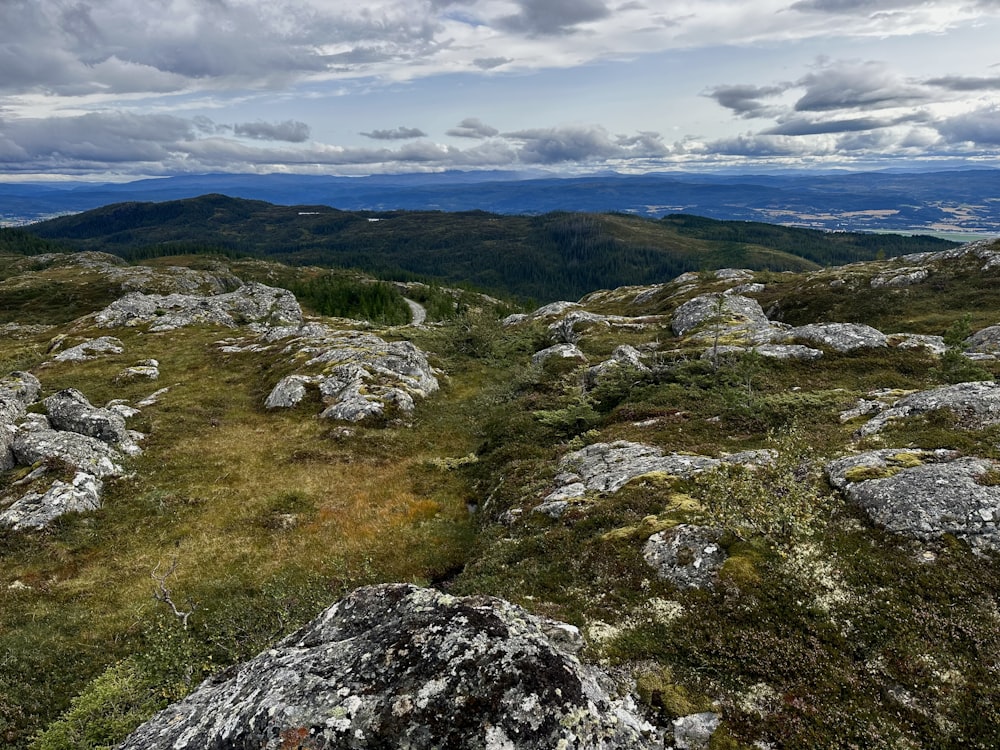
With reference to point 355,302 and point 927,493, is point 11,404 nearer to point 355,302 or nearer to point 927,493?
point 927,493

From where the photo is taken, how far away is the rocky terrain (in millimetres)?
10273

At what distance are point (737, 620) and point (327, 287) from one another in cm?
19332

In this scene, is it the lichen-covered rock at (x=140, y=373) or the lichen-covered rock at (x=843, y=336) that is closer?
the lichen-covered rock at (x=843, y=336)

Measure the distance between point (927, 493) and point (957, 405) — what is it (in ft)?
37.7

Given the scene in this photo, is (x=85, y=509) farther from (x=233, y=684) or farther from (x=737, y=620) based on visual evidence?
(x=737, y=620)

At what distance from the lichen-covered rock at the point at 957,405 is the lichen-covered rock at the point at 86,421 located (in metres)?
52.5

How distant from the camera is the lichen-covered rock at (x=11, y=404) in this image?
34062 millimetres

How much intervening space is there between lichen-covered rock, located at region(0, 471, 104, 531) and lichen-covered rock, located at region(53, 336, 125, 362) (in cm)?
5540

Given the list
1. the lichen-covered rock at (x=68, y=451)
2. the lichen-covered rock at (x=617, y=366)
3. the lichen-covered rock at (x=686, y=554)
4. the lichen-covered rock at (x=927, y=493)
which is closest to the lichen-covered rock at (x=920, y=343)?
the lichen-covered rock at (x=617, y=366)

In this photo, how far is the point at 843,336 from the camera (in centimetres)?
4716

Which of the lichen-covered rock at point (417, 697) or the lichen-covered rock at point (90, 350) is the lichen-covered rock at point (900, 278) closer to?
the lichen-covered rock at point (417, 697)

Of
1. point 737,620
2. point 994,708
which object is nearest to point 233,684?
point 737,620

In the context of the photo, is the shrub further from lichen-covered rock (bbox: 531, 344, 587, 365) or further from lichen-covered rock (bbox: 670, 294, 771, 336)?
lichen-covered rock (bbox: 670, 294, 771, 336)

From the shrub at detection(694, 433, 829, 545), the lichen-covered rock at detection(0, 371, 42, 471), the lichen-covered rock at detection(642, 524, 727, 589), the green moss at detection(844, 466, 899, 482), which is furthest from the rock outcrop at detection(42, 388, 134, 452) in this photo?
the green moss at detection(844, 466, 899, 482)
